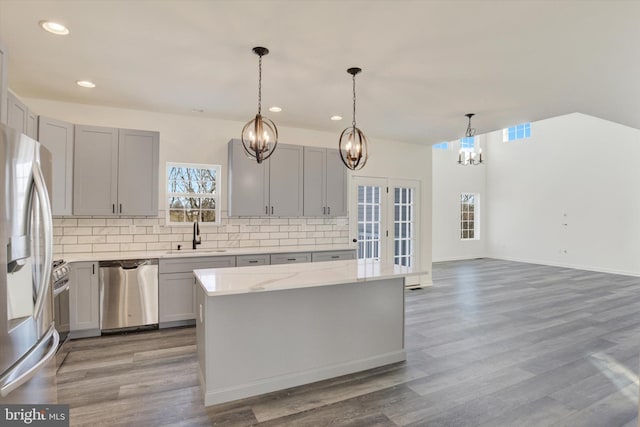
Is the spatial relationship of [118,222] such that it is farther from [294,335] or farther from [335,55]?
[335,55]

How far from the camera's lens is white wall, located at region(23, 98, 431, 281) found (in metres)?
4.18

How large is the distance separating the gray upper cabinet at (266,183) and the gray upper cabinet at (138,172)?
0.96 meters

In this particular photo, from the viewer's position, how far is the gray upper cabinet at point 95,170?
3889 millimetres

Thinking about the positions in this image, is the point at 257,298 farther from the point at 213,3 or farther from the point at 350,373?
the point at 213,3

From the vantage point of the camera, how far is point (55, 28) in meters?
2.49

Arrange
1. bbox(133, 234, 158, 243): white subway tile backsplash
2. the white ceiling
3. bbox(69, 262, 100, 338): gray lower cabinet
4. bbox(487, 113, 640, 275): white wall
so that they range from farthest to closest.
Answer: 1. bbox(487, 113, 640, 275): white wall
2. bbox(133, 234, 158, 243): white subway tile backsplash
3. bbox(69, 262, 100, 338): gray lower cabinet
4. the white ceiling

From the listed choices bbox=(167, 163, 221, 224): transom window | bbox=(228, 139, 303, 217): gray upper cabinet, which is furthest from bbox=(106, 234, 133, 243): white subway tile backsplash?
bbox=(228, 139, 303, 217): gray upper cabinet

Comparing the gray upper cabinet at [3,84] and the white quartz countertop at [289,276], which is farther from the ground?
the gray upper cabinet at [3,84]

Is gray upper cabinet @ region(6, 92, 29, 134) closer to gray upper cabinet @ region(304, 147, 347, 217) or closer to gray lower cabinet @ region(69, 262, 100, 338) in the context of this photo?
gray lower cabinet @ region(69, 262, 100, 338)

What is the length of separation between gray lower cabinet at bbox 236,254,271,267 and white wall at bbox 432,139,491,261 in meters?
6.40

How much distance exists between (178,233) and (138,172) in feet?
3.15

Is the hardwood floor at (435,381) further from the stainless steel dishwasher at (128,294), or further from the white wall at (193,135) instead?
the white wall at (193,135)

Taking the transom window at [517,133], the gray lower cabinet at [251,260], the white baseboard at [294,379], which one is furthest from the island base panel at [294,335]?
the transom window at [517,133]
